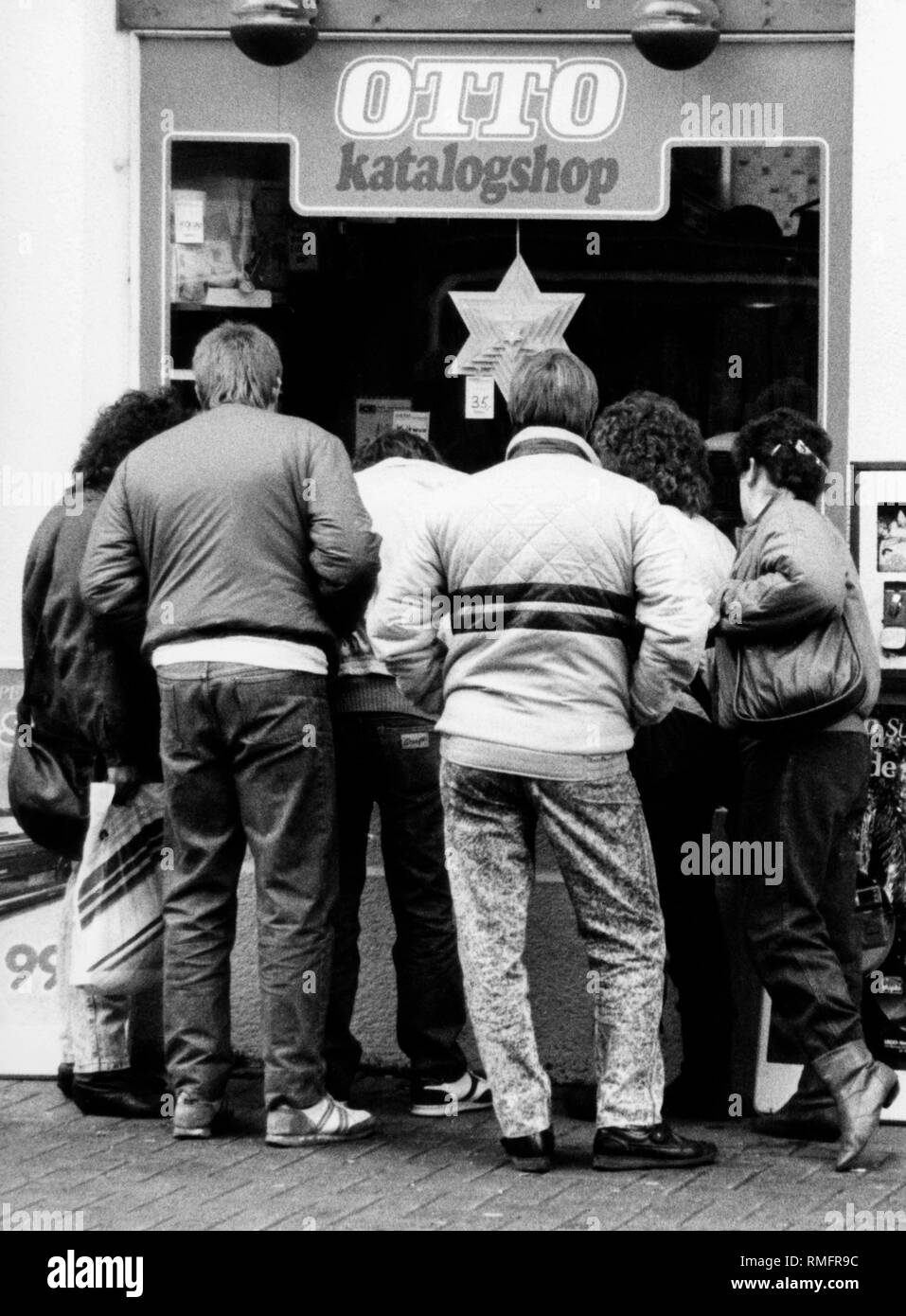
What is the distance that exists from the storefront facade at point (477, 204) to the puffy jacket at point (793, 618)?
908mm

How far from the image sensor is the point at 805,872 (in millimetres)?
5875

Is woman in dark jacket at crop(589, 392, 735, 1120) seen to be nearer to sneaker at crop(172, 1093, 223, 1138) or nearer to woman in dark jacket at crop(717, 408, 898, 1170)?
woman in dark jacket at crop(717, 408, 898, 1170)

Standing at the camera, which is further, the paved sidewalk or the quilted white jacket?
the quilted white jacket

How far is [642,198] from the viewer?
6.95 meters

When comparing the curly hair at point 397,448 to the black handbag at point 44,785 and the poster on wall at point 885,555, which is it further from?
the poster on wall at point 885,555

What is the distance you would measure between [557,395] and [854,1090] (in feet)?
6.20

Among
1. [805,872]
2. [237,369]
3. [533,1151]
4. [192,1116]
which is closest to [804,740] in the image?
[805,872]

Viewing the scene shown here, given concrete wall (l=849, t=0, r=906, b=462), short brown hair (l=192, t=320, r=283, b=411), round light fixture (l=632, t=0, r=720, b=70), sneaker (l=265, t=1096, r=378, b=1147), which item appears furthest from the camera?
round light fixture (l=632, t=0, r=720, b=70)

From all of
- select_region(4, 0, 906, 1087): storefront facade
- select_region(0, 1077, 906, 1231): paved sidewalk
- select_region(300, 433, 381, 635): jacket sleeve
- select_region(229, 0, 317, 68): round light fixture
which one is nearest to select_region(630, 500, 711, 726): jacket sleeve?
select_region(300, 433, 381, 635): jacket sleeve

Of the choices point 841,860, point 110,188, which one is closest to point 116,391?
point 110,188

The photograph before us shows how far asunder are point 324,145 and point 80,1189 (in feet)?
10.7

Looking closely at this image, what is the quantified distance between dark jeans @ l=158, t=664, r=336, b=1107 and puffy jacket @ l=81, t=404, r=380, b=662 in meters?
0.14

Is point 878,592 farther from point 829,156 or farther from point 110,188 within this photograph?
point 110,188

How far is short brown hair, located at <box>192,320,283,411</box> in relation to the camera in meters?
5.93
